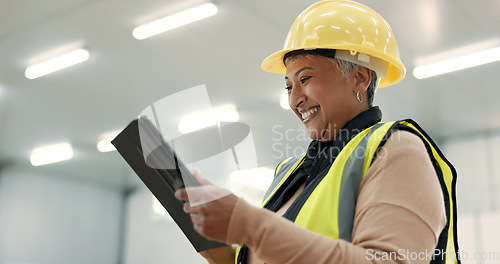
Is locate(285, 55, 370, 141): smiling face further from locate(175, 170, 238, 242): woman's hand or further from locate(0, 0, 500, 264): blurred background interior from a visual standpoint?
locate(175, 170, 238, 242): woman's hand

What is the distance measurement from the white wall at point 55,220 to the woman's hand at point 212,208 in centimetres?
1210

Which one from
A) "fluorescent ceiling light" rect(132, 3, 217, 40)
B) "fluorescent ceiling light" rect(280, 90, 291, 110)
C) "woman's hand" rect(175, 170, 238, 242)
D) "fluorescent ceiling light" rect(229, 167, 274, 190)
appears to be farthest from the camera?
"fluorescent ceiling light" rect(280, 90, 291, 110)

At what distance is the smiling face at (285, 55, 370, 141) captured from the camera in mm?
1561

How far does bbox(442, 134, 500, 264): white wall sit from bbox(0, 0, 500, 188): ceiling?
277 millimetres

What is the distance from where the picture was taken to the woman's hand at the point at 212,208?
102 centimetres

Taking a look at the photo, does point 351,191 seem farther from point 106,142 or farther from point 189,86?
point 106,142

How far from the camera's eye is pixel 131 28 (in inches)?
219

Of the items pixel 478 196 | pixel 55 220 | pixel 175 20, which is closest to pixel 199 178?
pixel 175 20

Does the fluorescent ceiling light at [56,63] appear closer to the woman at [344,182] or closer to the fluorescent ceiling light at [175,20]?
the fluorescent ceiling light at [175,20]

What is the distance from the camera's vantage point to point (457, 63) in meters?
6.36

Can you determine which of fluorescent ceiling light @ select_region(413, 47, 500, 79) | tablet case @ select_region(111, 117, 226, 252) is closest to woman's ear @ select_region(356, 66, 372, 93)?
tablet case @ select_region(111, 117, 226, 252)

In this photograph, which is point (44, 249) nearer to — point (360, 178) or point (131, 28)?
point (131, 28)

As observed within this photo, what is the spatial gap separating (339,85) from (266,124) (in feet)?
23.8

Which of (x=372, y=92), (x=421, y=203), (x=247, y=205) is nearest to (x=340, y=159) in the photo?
(x=421, y=203)
